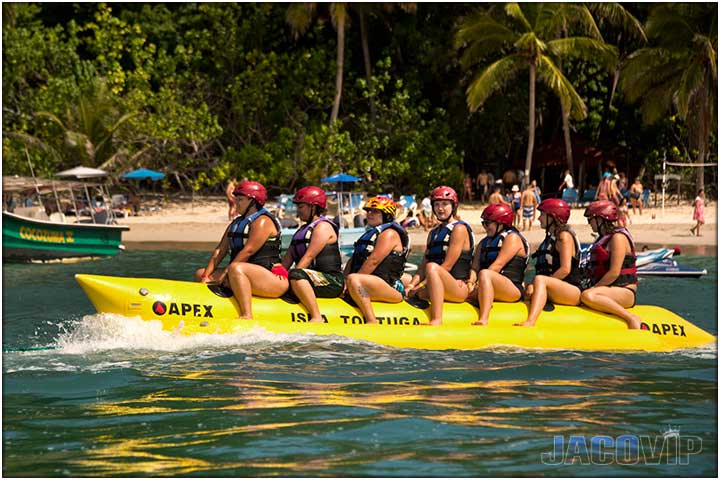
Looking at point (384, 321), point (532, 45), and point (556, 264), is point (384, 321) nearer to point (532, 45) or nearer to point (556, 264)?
point (556, 264)

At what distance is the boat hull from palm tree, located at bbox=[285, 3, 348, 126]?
9634 millimetres

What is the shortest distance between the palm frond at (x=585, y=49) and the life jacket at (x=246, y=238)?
17.1 m

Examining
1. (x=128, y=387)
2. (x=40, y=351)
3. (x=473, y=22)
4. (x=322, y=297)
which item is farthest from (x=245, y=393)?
(x=473, y=22)

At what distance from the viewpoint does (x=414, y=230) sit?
72.6 feet

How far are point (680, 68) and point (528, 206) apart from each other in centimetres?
566

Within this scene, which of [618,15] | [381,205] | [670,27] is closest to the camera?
[381,205]

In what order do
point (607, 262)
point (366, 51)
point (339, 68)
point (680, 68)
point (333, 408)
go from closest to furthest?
point (333, 408) < point (607, 262) < point (680, 68) < point (339, 68) < point (366, 51)

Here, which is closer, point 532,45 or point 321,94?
point 532,45

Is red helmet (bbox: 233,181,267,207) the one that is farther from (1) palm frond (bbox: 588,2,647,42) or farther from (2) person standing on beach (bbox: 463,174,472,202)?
(2) person standing on beach (bbox: 463,174,472,202)

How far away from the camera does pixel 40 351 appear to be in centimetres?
850

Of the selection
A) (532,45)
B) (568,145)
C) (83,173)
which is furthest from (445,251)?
(568,145)

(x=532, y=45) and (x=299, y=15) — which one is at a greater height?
(x=299, y=15)

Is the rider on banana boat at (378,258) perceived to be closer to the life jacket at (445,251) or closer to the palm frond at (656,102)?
the life jacket at (445,251)

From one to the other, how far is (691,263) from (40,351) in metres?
12.0
